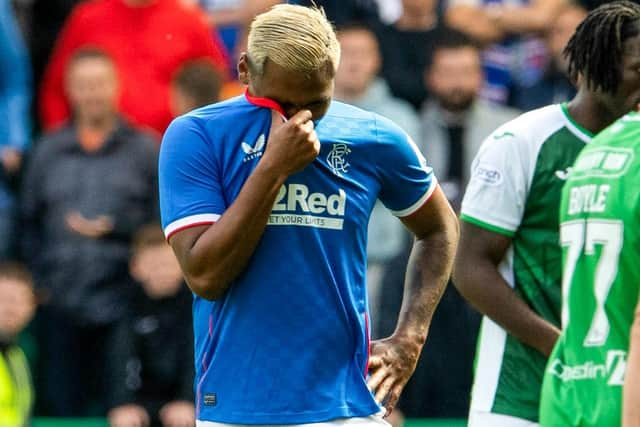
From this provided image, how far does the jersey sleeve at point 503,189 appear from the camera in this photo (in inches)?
205

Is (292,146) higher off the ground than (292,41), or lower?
lower

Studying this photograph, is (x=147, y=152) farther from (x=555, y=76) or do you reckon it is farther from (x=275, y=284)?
(x=275, y=284)

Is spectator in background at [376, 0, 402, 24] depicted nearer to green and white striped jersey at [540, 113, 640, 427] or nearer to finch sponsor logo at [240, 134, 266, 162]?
finch sponsor logo at [240, 134, 266, 162]

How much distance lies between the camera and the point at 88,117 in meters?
9.70

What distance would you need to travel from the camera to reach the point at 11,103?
1023 centimetres

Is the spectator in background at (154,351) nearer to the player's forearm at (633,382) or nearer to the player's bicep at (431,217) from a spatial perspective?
the player's bicep at (431,217)

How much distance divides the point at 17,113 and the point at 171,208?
20.1 ft

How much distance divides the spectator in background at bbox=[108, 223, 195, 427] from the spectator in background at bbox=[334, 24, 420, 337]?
4.23 feet

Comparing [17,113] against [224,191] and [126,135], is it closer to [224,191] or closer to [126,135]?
[126,135]

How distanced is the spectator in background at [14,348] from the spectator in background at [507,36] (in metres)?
3.59

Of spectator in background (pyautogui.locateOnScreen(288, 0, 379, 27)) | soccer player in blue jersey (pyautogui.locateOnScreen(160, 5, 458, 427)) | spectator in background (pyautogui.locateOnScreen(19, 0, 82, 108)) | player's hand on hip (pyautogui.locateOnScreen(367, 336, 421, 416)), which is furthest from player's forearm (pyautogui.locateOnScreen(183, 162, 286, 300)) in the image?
spectator in background (pyautogui.locateOnScreen(19, 0, 82, 108))

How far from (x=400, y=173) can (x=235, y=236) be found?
2.38 feet

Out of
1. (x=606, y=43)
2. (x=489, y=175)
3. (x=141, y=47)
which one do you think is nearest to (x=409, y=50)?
(x=141, y=47)

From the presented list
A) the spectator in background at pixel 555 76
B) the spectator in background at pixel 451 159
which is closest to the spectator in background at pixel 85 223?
the spectator in background at pixel 451 159
